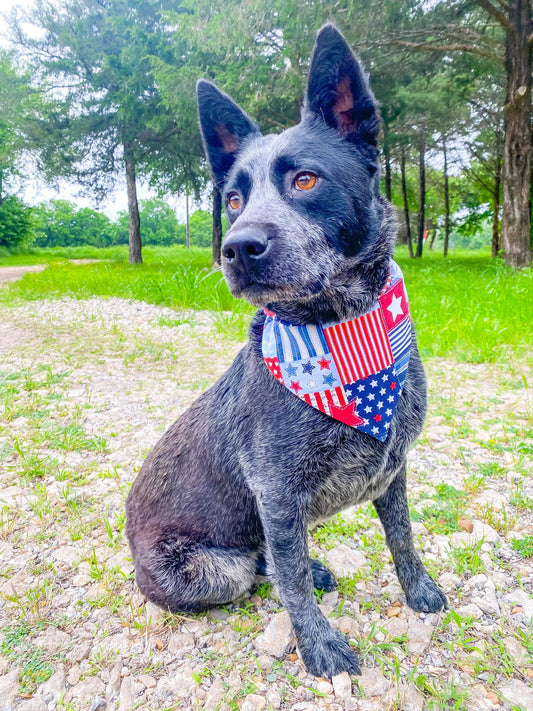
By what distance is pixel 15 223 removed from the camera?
90.6 ft

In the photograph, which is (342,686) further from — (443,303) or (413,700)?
(443,303)

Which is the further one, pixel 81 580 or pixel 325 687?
pixel 81 580

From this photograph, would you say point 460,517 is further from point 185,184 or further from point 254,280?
point 185,184

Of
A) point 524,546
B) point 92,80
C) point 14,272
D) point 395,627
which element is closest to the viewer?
point 395,627

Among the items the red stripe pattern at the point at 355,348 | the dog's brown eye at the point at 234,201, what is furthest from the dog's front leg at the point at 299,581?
the dog's brown eye at the point at 234,201

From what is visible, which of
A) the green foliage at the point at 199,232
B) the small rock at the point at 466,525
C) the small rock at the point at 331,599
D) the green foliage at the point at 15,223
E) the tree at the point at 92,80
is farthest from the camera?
the green foliage at the point at 199,232

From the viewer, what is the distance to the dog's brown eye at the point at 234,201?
69.9 inches

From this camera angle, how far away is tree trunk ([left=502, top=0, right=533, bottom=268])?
897cm

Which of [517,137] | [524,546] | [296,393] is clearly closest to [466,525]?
[524,546]

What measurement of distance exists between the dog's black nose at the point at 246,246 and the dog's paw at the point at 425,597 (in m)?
1.49

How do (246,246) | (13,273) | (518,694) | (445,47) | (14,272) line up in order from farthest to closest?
(14,272), (13,273), (445,47), (518,694), (246,246)

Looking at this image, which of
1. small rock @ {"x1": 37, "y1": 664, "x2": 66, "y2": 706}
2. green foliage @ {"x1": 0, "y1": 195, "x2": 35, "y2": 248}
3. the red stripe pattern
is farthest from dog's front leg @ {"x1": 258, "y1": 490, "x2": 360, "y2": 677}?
green foliage @ {"x1": 0, "y1": 195, "x2": 35, "y2": 248}

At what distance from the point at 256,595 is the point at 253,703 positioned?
511 mm

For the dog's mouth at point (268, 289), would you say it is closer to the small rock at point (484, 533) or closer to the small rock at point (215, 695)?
the small rock at point (215, 695)
